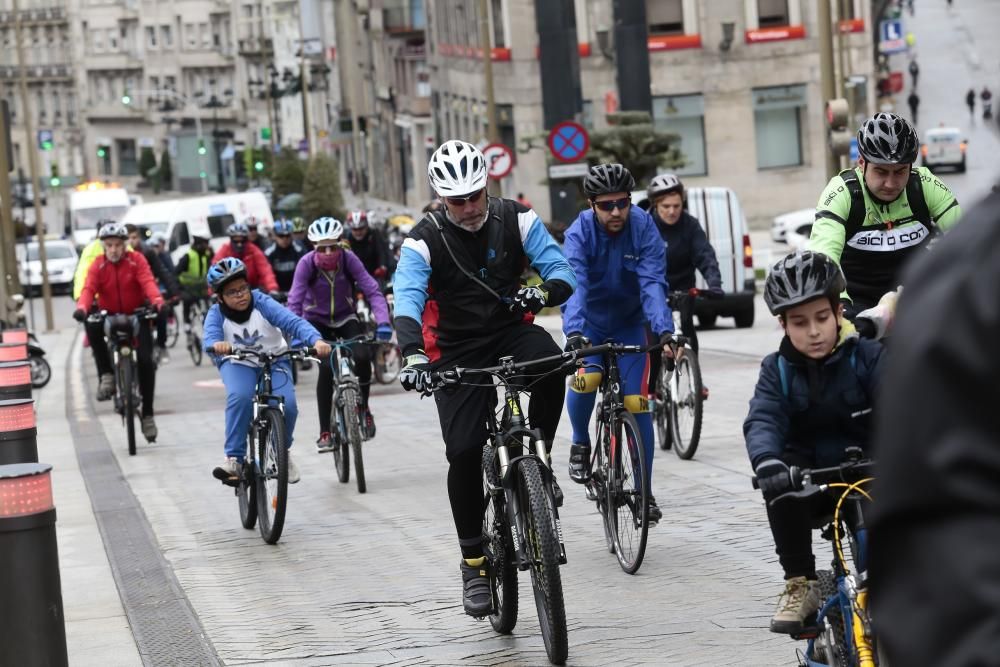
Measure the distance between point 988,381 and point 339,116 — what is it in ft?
337

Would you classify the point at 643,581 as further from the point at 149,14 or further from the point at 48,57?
the point at 48,57

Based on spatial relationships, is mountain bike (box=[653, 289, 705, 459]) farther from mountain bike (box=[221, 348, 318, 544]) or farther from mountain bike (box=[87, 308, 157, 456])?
mountain bike (box=[87, 308, 157, 456])

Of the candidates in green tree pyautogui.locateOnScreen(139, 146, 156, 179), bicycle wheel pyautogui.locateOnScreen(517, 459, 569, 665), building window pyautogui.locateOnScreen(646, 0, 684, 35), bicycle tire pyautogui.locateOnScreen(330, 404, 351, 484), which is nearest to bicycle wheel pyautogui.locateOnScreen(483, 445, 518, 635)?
bicycle wheel pyautogui.locateOnScreen(517, 459, 569, 665)

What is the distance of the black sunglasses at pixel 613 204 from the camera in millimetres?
9258

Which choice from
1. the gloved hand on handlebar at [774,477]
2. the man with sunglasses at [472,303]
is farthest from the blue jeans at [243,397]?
the gloved hand on handlebar at [774,477]

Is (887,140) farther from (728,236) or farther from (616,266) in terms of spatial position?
(728,236)

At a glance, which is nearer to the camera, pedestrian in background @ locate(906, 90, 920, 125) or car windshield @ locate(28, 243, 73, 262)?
car windshield @ locate(28, 243, 73, 262)

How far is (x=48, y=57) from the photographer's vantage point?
143750 millimetres

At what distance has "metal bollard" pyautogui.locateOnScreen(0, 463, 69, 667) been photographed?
5.40 metres

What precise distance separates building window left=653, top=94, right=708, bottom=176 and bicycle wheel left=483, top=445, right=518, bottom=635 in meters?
49.6

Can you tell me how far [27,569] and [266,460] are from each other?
5.02 metres

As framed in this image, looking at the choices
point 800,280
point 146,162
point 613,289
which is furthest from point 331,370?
point 146,162

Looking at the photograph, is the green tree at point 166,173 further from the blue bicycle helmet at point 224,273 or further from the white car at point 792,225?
the blue bicycle helmet at point 224,273

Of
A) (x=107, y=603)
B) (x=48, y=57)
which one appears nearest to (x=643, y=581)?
(x=107, y=603)
